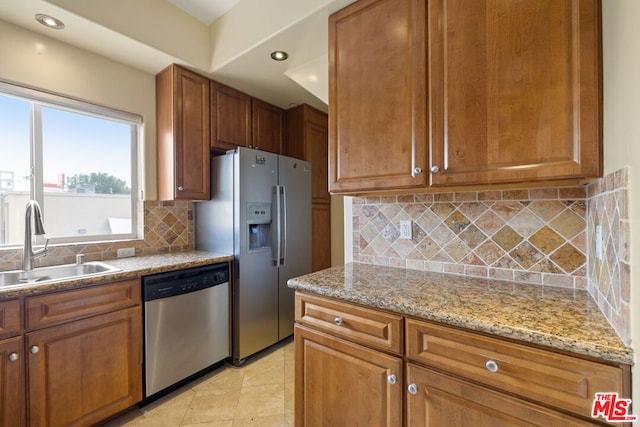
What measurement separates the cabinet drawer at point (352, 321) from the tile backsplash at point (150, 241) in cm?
168

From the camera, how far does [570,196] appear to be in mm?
1208

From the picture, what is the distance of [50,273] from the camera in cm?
182

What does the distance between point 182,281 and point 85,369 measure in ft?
2.15

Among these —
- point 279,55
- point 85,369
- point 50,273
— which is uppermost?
point 279,55

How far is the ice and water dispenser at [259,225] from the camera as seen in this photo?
2344 millimetres

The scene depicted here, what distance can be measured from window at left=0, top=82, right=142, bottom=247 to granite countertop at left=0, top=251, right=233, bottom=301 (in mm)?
417

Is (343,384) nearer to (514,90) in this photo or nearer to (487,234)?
(487,234)

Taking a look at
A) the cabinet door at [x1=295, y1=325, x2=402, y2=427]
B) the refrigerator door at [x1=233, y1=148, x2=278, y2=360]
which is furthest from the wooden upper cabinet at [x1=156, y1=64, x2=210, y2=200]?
the cabinet door at [x1=295, y1=325, x2=402, y2=427]

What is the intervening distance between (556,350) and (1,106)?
119 inches

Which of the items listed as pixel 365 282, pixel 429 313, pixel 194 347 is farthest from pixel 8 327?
pixel 429 313

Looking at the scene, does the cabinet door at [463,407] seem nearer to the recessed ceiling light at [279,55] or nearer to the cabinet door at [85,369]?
the cabinet door at [85,369]

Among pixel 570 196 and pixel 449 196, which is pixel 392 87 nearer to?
pixel 449 196

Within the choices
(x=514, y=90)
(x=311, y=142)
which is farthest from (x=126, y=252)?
(x=514, y=90)

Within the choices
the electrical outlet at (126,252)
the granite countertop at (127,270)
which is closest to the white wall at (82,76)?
the electrical outlet at (126,252)
